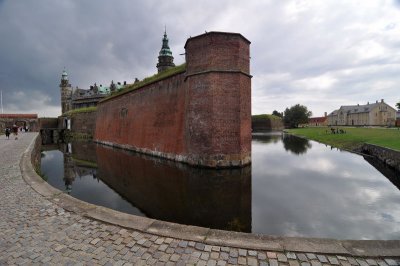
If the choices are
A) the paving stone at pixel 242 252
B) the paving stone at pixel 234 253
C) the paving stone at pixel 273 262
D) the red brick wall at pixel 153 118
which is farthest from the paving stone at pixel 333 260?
the red brick wall at pixel 153 118

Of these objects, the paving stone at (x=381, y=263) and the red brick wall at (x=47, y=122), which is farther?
the red brick wall at (x=47, y=122)

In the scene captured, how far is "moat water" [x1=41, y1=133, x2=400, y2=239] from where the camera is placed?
638 centimetres

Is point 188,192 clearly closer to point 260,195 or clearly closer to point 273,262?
point 260,195

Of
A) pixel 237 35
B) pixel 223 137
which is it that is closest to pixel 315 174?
pixel 223 137

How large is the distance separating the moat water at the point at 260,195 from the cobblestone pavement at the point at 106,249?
102 inches

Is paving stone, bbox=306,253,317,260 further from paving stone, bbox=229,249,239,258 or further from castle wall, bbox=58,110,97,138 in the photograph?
castle wall, bbox=58,110,97,138

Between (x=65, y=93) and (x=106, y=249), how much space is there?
279 feet

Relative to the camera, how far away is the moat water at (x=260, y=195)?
6.38m

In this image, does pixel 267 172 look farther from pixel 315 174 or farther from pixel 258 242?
pixel 258 242

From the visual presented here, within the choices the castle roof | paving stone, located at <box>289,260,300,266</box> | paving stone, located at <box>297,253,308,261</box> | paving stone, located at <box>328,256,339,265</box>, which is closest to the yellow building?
the castle roof

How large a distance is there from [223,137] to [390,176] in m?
8.41

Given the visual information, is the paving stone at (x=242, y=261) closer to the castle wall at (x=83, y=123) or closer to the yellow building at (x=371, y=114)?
the castle wall at (x=83, y=123)

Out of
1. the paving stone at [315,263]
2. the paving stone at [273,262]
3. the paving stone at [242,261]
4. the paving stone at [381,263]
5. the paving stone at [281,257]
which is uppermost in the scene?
the paving stone at [242,261]

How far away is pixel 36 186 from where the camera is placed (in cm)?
698
